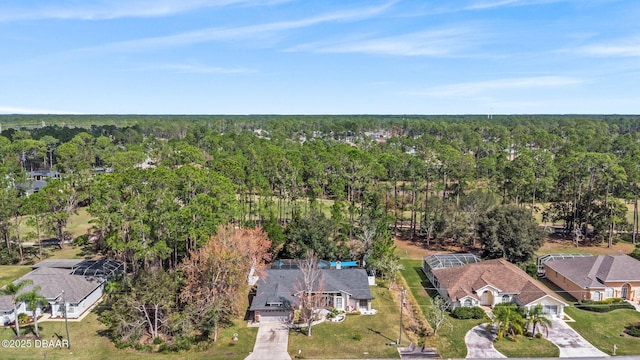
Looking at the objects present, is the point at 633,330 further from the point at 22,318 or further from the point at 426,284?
the point at 22,318

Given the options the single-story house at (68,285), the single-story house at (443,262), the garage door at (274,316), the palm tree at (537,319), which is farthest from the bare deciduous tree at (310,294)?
the single-story house at (68,285)

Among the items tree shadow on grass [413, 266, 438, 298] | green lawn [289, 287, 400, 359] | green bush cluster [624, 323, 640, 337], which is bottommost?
green lawn [289, 287, 400, 359]

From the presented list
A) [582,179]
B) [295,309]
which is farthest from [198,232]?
[582,179]

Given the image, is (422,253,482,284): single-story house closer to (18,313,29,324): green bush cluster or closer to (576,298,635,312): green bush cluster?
(576,298,635,312): green bush cluster

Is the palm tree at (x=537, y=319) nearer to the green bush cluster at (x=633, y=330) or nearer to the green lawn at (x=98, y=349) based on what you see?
the green bush cluster at (x=633, y=330)

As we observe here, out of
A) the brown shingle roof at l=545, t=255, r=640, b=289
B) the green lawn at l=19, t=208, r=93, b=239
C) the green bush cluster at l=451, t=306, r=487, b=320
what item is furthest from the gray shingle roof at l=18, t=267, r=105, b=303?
the brown shingle roof at l=545, t=255, r=640, b=289

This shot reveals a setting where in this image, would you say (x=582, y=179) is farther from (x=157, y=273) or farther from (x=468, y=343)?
(x=157, y=273)

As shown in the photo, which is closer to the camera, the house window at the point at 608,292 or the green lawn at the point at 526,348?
the green lawn at the point at 526,348
